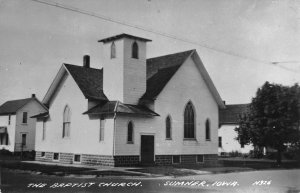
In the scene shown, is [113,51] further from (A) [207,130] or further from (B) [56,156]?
(A) [207,130]

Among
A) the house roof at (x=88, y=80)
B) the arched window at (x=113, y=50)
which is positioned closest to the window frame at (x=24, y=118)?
the house roof at (x=88, y=80)

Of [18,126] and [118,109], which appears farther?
[18,126]

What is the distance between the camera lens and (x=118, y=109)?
2747 centimetres

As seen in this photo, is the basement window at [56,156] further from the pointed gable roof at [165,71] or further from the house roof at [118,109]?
the pointed gable roof at [165,71]

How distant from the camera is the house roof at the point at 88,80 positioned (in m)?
29.9

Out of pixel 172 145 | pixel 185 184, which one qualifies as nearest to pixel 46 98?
pixel 172 145

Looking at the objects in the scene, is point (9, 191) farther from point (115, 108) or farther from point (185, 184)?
point (115, 108)

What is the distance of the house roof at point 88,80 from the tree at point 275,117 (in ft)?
48.0

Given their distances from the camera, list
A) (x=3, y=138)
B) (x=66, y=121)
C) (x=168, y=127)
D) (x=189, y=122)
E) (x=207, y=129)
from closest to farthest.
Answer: (x=168, y=127)
(x=189, y=122)
(x=66, y=121)
(x=207, y=129)
(x=3, y=138)

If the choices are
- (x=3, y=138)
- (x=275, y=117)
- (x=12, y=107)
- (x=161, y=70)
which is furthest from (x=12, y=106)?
(x=275, y=117)

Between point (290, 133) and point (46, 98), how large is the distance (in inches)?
823

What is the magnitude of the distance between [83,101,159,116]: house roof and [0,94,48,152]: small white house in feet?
89.3

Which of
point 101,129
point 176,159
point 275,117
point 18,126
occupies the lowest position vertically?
point 176,159

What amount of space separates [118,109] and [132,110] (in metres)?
1.04
